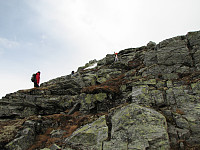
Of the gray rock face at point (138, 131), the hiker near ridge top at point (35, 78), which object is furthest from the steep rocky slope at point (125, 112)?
the hiker near ridge top at point (35, 78)

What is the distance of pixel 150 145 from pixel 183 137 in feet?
9.90

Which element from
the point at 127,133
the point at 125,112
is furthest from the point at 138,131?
the point at 125,112

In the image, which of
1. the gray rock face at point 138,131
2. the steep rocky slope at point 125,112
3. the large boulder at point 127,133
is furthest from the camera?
the steep rocky slope at point 125,112

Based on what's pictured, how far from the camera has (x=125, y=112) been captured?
40.2 feet

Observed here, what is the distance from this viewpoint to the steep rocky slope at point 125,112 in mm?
10422

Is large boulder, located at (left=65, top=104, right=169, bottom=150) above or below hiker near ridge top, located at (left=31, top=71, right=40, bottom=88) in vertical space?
below

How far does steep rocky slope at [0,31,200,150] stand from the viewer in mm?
10422

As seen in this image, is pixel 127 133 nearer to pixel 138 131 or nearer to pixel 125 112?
pixel 138 131

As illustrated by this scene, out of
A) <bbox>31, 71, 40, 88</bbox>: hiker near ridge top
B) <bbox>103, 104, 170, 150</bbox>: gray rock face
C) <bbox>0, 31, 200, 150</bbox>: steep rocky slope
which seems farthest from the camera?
<bbox>31, 71, 40, 88</bbox>: hiker near ridge top

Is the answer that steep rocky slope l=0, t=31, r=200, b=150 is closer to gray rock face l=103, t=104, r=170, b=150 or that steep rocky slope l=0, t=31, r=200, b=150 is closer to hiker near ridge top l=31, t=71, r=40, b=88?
gray rock face l=103, t=104, r=170, b=150

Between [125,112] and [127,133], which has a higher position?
[125,112]

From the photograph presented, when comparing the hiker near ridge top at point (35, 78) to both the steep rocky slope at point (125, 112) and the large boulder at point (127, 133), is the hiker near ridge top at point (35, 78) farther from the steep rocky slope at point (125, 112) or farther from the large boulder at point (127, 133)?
the large boulder at point (127, 133)

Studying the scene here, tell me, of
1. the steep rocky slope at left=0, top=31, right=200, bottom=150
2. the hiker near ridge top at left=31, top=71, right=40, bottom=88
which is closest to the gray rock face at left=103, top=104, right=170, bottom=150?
the steep rocky slope at left=0, top=31, right=200, bottom=150

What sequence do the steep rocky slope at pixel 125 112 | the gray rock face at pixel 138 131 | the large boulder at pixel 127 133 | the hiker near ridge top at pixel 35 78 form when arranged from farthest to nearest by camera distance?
Result: the hiker near ridge top at pixel 35 78, the steep rocky slope at pixel 125 112, the large boulder at pixel 127 133, the gray rock face at pixel 138 131
